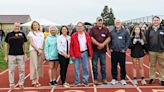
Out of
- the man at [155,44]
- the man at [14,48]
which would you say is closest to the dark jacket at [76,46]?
the man at [14,48]

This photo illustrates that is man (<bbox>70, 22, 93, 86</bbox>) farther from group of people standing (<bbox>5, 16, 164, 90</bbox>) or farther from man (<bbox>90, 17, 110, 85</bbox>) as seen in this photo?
man (<bbox>90, 17, 110, 85</bbox>)

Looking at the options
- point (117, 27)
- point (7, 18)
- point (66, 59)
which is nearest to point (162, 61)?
point (117, 27)

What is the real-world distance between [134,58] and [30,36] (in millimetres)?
3254

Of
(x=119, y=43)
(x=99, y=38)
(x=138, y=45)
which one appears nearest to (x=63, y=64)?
(x=99, y=38)

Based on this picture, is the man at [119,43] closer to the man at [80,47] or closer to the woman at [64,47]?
the man at [80,47]

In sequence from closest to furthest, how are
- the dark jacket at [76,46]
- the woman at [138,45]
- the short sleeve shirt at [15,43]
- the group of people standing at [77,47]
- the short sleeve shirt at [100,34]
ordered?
the short sleeve shirt at [15,43], the group of people standing at [77,47], the dark jacket at [76,46], the short sleeve shirt at [100,34], the woman at [138,45]

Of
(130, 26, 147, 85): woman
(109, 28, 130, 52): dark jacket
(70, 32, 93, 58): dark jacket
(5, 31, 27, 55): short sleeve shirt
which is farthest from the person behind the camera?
(130, 26, 147, 85): woman

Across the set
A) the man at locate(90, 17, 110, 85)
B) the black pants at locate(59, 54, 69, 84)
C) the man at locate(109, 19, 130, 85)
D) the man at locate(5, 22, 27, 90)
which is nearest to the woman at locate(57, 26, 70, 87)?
the black pants at locate(59, 54, 69, 84)

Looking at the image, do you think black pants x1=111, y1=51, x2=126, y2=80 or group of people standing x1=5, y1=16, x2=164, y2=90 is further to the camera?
black pants x1=111, y1=51, x2=126, y2=80

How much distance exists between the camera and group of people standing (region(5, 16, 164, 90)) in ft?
39.8

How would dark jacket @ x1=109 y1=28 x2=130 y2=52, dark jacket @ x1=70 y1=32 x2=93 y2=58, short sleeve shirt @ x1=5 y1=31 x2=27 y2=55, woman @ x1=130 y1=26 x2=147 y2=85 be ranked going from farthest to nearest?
woman @ x1=130 y1=26 x2=147 y2=85
dark jacket @ x1=109 y1=28 x2=130 y2=52
dark jacket @ x1=70 y1=32 x2=93 y2=58
short sleeve shirt @ x1=5 y1=31 x2=27 y2=55

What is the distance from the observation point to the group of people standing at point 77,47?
12.1m

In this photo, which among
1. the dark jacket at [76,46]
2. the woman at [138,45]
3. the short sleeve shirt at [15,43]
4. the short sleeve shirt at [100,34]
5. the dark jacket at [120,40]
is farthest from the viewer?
the woman at [138,45]

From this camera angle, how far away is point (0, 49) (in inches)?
1190
